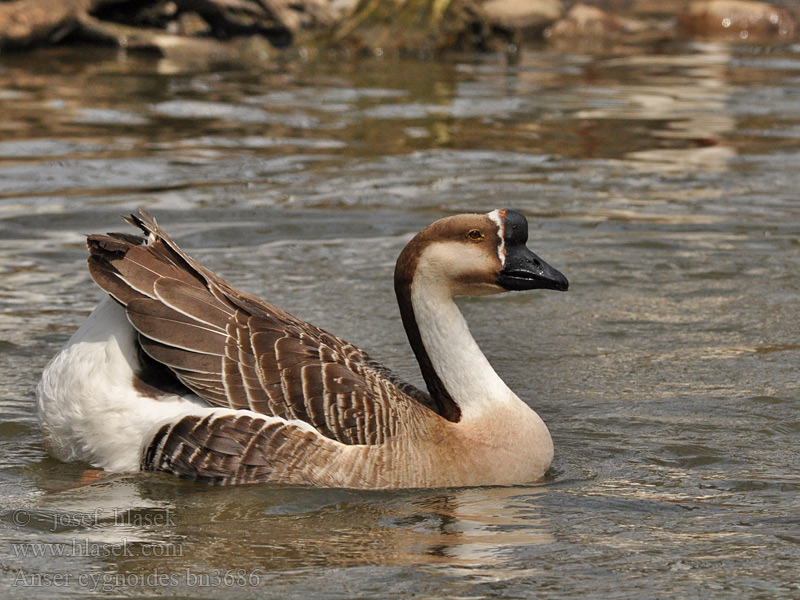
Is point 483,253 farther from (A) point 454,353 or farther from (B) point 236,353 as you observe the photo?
(B) point 236,353

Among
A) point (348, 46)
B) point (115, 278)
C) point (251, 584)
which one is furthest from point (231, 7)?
point (251, 584)

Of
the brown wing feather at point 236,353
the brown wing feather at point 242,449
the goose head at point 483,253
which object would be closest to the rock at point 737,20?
the goose head at point 483,253

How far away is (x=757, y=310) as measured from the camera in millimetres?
8633

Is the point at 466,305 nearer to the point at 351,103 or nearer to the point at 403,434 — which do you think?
the point at 403,434

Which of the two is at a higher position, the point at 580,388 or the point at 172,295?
the point at 172,295

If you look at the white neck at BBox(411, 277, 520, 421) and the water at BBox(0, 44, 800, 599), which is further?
the white neck at BBox(411, 277, 520, 421)

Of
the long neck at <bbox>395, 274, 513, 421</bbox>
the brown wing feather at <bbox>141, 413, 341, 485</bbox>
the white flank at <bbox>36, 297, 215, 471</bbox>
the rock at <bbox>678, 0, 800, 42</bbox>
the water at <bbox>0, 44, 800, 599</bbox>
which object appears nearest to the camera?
the water at <bbox>0, 44, 800, 599</bbox>

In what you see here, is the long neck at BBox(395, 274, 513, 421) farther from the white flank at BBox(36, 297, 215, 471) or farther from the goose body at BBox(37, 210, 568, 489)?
the white flank at BBox(36, 297, 215, 471)

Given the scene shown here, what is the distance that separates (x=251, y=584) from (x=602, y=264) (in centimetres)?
577

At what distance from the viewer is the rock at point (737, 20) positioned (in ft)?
82.3

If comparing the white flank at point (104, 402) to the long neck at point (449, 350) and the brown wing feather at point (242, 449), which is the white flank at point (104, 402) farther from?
the long neck at point (449, 350)

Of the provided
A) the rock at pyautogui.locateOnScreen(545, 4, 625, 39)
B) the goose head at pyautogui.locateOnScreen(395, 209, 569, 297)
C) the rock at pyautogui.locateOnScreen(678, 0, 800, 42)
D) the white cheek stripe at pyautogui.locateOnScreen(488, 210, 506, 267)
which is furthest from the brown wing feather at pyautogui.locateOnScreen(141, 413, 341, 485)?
the rock at pyautogui.locateOnScreen(678, 0, 800, 42)

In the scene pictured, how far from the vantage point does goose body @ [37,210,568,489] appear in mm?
5707

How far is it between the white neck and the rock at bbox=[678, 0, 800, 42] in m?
20.3
